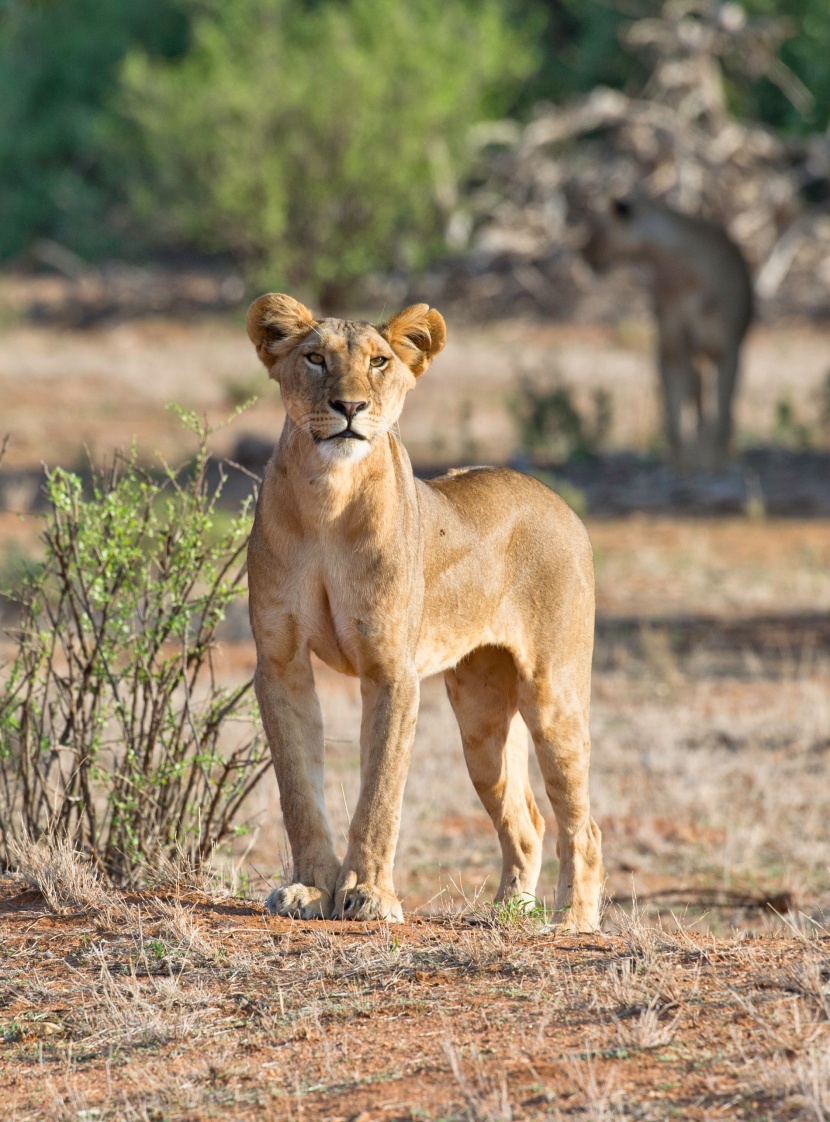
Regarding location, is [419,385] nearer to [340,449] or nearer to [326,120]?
[326,120]

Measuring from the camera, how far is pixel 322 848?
4371mm

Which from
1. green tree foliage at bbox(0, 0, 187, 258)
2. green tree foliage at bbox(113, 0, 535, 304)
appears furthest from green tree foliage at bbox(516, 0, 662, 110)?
green tree foliage at bbox(0, 0, 187, 258)

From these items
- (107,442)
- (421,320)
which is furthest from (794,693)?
(107,442)

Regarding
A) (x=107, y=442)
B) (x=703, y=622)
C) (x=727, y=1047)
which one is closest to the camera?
(x=727, y=1047)

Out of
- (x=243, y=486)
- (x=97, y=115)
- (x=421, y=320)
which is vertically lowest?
(x=421, y=320)

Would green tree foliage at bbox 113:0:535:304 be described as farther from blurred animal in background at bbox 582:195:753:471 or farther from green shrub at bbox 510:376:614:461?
blurred animal in background at bbox 582:195:753:471

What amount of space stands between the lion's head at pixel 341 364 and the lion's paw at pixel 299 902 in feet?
3.69

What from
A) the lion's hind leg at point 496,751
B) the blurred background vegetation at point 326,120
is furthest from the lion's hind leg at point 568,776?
the blurred background vegetation at point 326,120

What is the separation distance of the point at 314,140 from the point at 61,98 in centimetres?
1233

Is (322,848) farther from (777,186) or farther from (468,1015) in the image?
(777,186)

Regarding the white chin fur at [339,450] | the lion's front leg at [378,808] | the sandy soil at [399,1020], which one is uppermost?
the white chin fur at [339,450]

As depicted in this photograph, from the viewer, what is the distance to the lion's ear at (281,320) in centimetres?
435

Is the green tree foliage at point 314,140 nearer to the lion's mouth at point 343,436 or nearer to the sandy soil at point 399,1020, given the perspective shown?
the lion's mouth at point 343,436

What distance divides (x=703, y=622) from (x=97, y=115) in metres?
28.5
